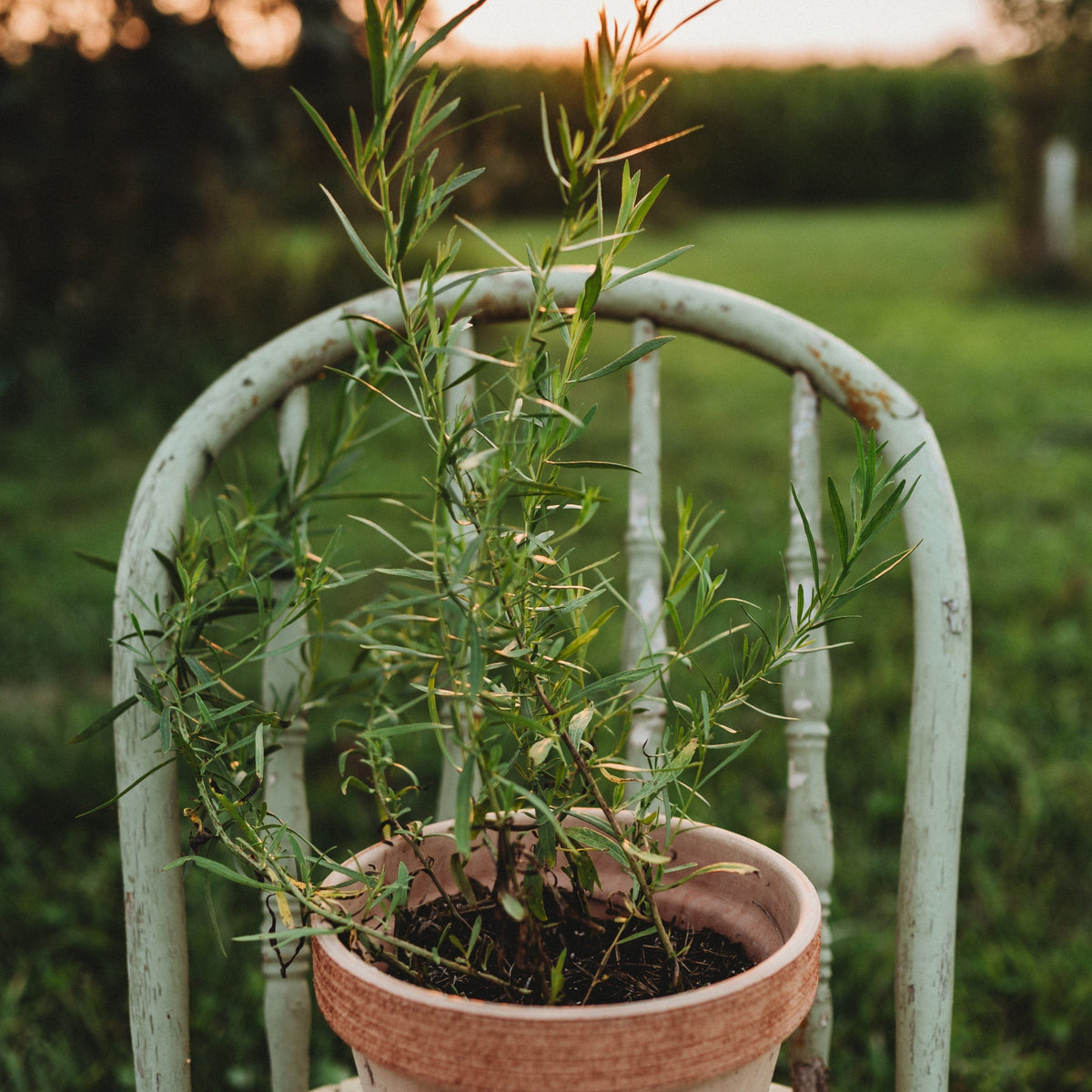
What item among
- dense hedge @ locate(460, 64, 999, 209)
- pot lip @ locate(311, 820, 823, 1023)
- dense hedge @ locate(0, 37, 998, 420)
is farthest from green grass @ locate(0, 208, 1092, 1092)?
dense hedge @ locate(460, 64, 999, 209)

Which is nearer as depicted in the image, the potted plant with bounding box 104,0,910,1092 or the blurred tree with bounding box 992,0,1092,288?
Answer: the potted plant with bounding box 104,0,910,1092

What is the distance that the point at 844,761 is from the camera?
212cm

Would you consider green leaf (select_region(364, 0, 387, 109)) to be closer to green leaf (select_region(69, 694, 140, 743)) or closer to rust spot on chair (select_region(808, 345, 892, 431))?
green leaf (select_region(69, 694, 140, 743))

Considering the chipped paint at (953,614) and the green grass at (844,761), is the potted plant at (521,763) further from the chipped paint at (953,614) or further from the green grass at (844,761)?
the green grass at (844,761)

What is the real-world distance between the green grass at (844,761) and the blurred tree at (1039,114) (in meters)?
3.11

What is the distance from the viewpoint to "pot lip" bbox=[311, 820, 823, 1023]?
1.73ft

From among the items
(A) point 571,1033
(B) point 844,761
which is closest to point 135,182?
(B) point 844,761

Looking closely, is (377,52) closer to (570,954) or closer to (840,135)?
(570,954)

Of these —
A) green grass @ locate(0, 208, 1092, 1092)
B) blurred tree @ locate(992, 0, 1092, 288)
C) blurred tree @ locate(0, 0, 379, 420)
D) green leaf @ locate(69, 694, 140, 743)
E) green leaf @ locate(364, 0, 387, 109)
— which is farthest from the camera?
blurred tree @ locate(992, 0, 1092, 288)

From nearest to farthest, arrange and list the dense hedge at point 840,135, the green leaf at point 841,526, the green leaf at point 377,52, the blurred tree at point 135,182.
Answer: the green leaf at point 377,52, the green leaf at point 841,526, the blurred tree at point 135,182, the dense hedge at point 840,135

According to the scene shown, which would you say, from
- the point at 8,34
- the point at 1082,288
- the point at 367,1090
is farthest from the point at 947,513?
the point at 1082,288

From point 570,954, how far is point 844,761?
1572mm

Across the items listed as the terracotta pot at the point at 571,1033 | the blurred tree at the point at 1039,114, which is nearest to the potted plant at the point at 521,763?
the terracotta pot at the point at 571,1033

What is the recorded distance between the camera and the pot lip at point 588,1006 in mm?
527
